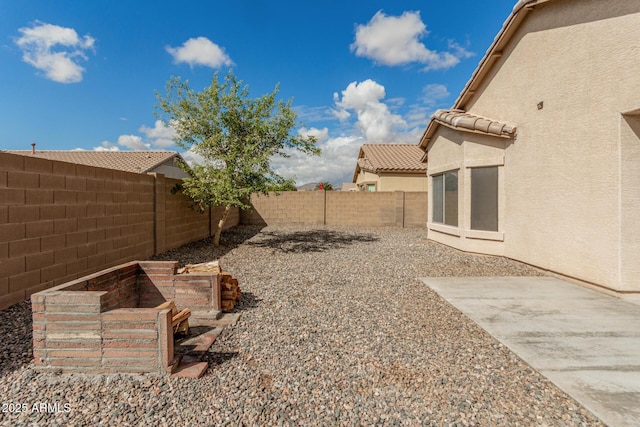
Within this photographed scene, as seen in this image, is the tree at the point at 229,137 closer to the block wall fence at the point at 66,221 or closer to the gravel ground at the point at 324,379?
the block wall fence at the point at 66,221

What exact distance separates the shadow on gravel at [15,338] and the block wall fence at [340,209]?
13090 millimetres

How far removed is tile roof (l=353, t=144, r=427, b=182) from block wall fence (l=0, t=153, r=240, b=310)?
13842mm

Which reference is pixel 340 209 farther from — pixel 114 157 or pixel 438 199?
pixel 114 157

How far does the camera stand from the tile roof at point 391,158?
19.1 meters

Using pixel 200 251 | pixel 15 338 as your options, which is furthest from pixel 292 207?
pixel 15 338

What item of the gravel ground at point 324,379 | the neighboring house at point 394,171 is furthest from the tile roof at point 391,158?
the gravel ground at point 324,379

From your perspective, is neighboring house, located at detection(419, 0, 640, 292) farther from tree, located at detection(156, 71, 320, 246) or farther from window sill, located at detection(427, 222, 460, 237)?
tree, located at detection(156, 71, 320, 246)

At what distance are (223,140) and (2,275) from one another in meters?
6.36

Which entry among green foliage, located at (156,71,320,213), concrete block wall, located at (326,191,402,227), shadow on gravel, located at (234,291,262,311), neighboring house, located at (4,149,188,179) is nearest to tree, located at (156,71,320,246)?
green foliage, located at (156,71,320,213)

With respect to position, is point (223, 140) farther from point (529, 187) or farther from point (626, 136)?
point (626, 136)

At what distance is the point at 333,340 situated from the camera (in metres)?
3.78

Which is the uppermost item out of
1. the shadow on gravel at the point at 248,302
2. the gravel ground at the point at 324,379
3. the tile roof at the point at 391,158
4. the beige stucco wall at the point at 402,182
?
→ the tile roof at the point at 391,158

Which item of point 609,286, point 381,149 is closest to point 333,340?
point 609,286

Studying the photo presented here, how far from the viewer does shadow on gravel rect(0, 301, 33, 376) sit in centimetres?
320
